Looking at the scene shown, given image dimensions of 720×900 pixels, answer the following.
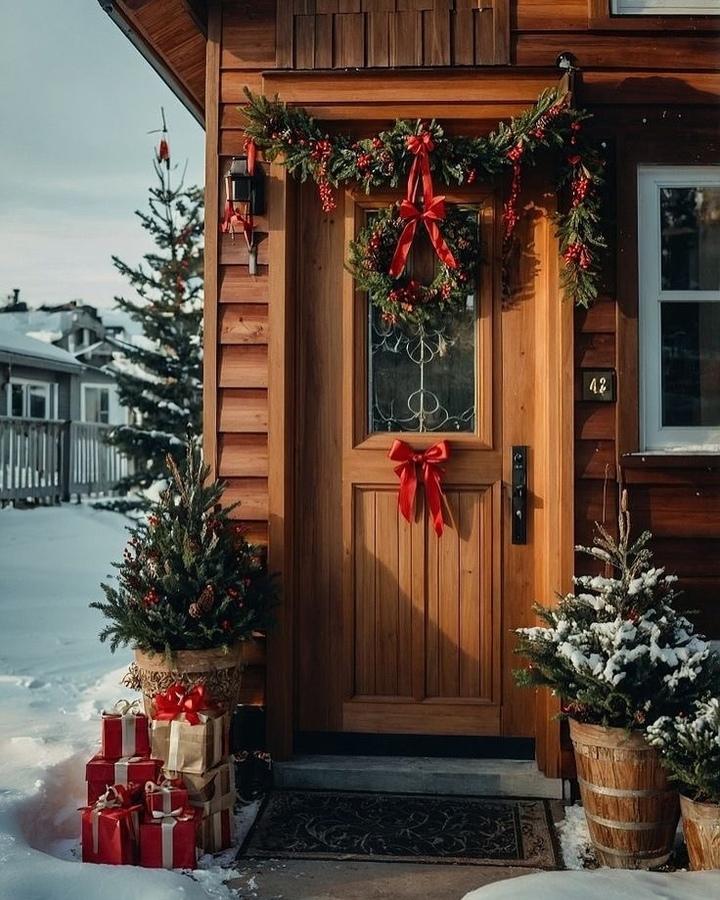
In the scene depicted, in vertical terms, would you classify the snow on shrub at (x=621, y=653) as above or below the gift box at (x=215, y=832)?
above

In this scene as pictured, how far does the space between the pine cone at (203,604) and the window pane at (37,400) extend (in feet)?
51.8

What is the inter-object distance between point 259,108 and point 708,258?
177 centimetres

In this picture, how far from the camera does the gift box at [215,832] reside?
10.5ft

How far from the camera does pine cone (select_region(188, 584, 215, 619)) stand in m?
3.41

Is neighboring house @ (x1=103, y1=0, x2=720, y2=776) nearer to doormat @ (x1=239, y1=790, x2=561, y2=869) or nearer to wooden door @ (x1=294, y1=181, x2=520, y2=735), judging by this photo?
wooden door @ (x1=294, y1=181, x2=520, y2=735)

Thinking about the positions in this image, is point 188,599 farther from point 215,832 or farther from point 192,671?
point 215,832

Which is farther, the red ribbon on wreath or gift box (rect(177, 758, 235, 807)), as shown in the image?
the red ribbon on wreath

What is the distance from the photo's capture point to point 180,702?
329cm

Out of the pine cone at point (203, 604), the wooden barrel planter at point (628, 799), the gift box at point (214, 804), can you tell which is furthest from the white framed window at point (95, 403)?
the wooden barrel planter at point (628, 799)

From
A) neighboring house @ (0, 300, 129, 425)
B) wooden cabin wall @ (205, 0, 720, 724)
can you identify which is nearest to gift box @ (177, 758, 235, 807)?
wooden cabin wall @ (205, 0, 720, 724)

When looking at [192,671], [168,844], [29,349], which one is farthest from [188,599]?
[29,349]

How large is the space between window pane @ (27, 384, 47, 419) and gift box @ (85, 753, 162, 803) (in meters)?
15.9

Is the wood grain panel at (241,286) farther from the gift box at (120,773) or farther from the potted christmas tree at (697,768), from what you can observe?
A: the potted christmas tree at (697,768)

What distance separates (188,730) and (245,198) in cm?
193
